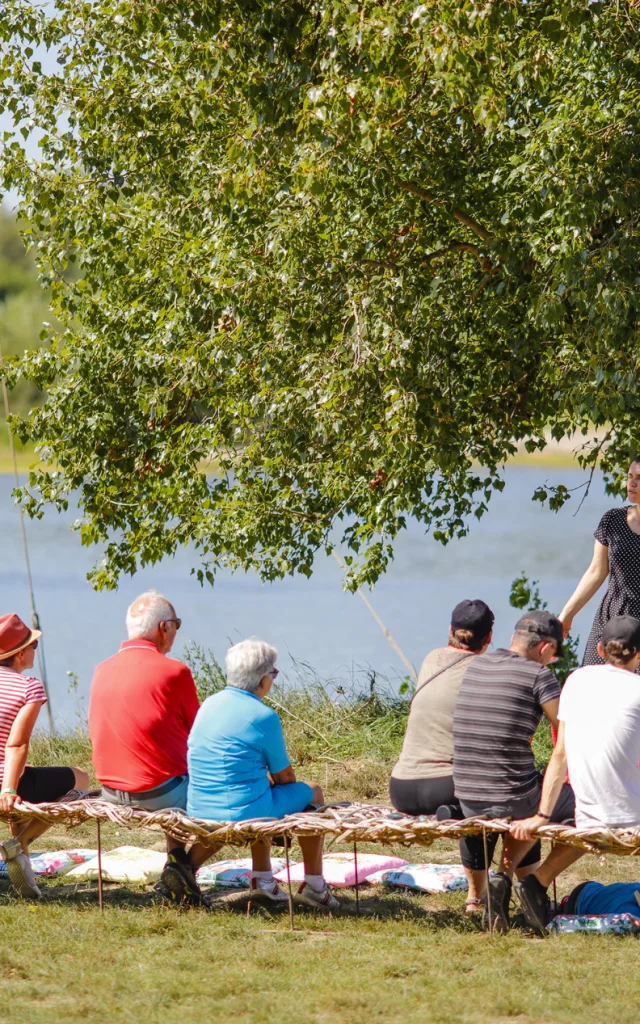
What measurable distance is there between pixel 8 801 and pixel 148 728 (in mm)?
629

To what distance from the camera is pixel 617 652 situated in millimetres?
4406

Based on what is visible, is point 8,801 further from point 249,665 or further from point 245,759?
point 249,665

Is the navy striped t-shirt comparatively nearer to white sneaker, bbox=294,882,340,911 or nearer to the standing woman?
white sneaker, bbox=294,882,340,911

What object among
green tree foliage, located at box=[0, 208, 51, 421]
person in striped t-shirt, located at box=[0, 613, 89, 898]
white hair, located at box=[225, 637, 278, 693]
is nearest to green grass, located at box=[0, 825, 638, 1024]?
person in striped t-shirt, located at box=[0, 613, 89, 898]

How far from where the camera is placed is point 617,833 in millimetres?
4254

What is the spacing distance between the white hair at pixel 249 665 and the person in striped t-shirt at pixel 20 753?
837mm

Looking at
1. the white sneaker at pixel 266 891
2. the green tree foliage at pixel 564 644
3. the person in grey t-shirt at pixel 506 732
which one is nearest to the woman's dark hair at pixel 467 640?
the person in grey t-shirt at pixel 506 732

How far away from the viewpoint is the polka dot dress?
5.64 m

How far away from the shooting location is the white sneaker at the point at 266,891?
194 inches

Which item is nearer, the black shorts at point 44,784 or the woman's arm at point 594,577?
the black shorts at point 44,784

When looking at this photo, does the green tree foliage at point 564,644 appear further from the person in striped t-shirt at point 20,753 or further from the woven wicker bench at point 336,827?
the person in striped t-shirt at point 20,753

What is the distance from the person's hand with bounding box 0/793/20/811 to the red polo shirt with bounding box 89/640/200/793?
35cm

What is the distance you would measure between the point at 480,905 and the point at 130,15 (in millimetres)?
5660

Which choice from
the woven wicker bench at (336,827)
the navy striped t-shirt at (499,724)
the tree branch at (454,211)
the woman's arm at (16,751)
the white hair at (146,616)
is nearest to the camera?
the woven wicker bench at (336,827)
